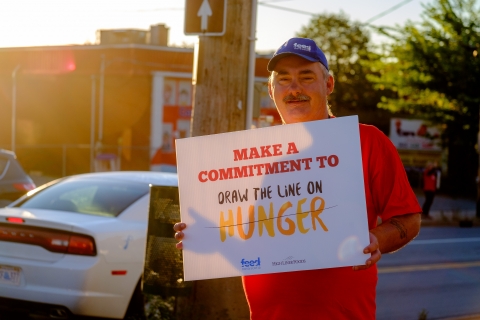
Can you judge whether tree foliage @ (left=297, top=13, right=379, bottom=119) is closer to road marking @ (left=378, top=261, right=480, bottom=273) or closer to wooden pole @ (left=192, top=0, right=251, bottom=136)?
road marking @ (left=378, top=261, right=480, bottom=273)

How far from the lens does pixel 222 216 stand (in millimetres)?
2990

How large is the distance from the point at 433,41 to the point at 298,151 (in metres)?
29.8

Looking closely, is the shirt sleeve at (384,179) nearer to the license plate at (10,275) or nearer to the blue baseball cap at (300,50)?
the blue baseball cap at (300,50)

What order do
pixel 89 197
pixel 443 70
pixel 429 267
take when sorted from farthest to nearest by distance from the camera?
pixel 443 70, pixel 429 267, pixel 89 197

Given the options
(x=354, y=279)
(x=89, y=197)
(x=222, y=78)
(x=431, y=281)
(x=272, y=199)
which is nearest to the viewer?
(x=354, y=279)

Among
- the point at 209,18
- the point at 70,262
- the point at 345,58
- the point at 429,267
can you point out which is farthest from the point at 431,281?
the point at 345,58

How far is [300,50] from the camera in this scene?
10.1 feet

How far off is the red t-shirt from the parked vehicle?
A: 24.7ft

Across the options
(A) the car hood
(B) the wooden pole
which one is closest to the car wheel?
(A) the car hood

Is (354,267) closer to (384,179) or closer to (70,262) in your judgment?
(384,179)

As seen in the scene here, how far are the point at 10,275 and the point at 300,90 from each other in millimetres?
4267

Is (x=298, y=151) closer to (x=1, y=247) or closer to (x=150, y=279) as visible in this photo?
(x=150, y=279)

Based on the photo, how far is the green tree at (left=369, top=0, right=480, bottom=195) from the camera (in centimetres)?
3059

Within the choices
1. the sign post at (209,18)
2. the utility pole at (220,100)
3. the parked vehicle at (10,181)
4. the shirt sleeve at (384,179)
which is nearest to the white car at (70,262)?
the utility pole at (220,100)
